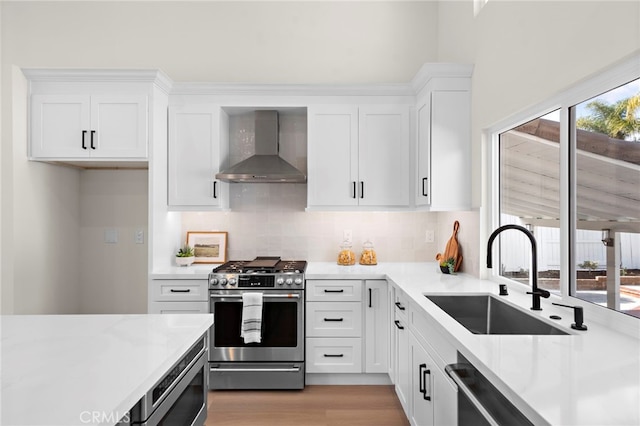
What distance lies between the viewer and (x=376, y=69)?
3.83 meters

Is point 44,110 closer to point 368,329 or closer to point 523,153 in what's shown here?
point 368,329

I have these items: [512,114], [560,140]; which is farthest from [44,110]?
[560,140]

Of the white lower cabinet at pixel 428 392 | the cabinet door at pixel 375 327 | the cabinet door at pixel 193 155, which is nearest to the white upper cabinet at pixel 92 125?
the cabinet door at pixel 193 155

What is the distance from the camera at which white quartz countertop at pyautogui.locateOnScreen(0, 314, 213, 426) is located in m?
0.93

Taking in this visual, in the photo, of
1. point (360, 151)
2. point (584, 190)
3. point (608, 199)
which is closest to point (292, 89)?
point (360, 151)

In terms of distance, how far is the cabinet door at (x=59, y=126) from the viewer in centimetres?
313

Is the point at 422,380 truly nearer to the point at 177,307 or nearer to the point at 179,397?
the point at 179,397

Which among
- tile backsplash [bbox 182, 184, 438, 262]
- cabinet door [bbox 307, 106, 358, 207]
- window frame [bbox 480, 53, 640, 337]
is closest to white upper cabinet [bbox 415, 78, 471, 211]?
window frame [bbox 480, 53, 640, 337]

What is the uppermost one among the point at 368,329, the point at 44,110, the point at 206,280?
the point at 44,110

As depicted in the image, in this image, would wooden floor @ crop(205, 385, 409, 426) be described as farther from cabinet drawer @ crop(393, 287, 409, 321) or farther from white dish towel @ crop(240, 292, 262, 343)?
cabinet drawer @ crop(393, 287, 409, 321)

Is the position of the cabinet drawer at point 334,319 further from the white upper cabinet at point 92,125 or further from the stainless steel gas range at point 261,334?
the white upper cabinet at point 92,125

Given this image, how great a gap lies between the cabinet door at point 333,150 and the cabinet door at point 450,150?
0.70 metres

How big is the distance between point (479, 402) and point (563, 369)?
0.29 m

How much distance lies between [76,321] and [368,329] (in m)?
2.13
